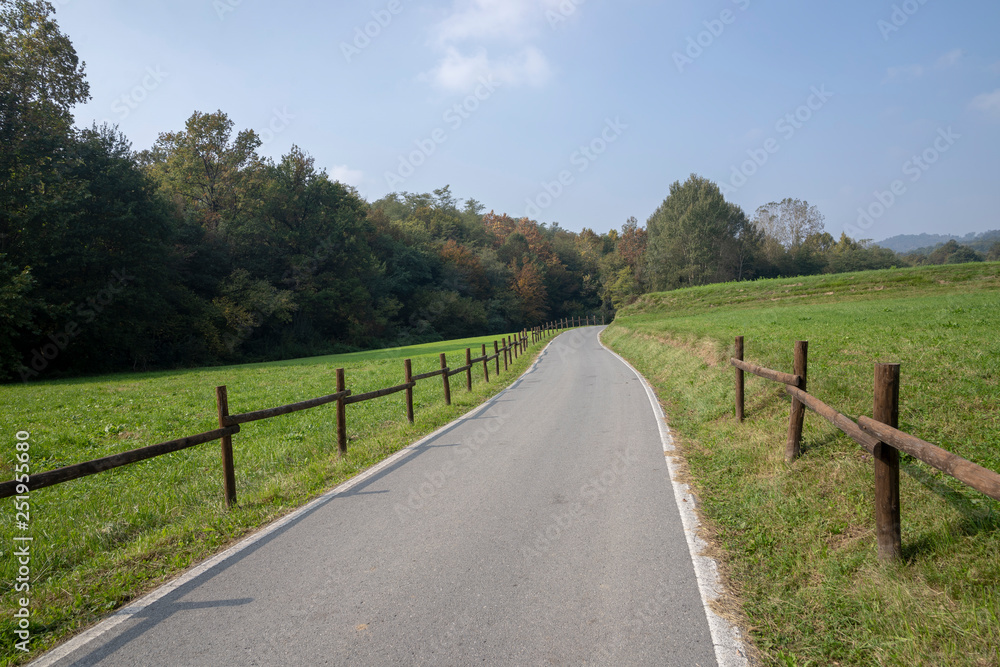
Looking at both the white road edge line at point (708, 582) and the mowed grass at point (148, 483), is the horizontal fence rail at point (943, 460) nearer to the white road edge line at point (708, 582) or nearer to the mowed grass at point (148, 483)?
the white road edge line at point (708, 582)

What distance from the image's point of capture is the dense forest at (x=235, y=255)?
26875mm

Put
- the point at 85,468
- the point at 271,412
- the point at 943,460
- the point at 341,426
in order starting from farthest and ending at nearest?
the point at 341,426 < the point at 271,412 < the point at 85,468 < the point at 943,460

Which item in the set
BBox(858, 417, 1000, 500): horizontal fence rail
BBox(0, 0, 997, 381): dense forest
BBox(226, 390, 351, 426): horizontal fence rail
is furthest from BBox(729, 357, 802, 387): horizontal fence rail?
BBox(0, 0, 997, 381): dense forest

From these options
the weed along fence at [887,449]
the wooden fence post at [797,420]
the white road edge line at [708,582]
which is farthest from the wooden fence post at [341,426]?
the weed along fence at [887,449]

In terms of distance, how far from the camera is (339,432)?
8039mm

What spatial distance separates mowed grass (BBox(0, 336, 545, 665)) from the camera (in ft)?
13.1

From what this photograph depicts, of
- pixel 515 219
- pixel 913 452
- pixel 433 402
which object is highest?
pixel 515 219

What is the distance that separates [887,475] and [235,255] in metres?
47.6

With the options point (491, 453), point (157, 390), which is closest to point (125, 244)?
point (157, 390)

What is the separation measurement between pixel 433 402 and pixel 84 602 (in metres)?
9.76

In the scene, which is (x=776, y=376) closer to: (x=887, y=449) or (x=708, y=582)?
(x=887, y=449)

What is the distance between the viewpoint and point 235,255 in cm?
4350

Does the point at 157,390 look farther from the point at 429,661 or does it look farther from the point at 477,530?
the point at 429,661

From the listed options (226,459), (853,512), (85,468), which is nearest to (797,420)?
(853,512)
